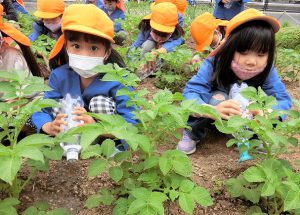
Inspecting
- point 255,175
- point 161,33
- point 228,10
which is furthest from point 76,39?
point 228,10

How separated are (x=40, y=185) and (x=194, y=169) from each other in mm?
789

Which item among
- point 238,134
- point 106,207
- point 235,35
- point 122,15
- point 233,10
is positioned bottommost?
point 122,15

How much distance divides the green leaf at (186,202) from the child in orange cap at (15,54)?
1635 mm

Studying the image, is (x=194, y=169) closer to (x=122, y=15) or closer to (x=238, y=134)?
(x=238, y=134)

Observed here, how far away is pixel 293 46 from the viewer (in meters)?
4.94

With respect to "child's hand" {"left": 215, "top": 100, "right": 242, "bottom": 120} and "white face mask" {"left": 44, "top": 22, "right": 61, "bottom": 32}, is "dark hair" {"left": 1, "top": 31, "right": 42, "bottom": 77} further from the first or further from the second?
"white face mask" {"left": 44, "top": 22, "right": 61, "bottom": 32}

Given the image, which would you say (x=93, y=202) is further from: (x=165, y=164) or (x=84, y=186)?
(x=165, y=164)

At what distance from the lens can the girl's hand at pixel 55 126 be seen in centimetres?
196

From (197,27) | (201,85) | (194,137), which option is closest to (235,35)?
(201,85)

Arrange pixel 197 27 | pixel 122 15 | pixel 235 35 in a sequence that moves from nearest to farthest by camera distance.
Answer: pixel 235 35 → pixel 197 27 → pixel 122 15

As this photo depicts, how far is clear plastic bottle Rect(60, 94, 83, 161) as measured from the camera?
190 centimetres

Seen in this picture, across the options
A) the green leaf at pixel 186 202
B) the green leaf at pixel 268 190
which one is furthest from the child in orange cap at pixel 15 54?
the green leaf at pixel 268 190

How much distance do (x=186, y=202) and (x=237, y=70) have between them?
1183mm

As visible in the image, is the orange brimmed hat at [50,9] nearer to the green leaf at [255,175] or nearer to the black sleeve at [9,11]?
the black sleeve at [9,11]
